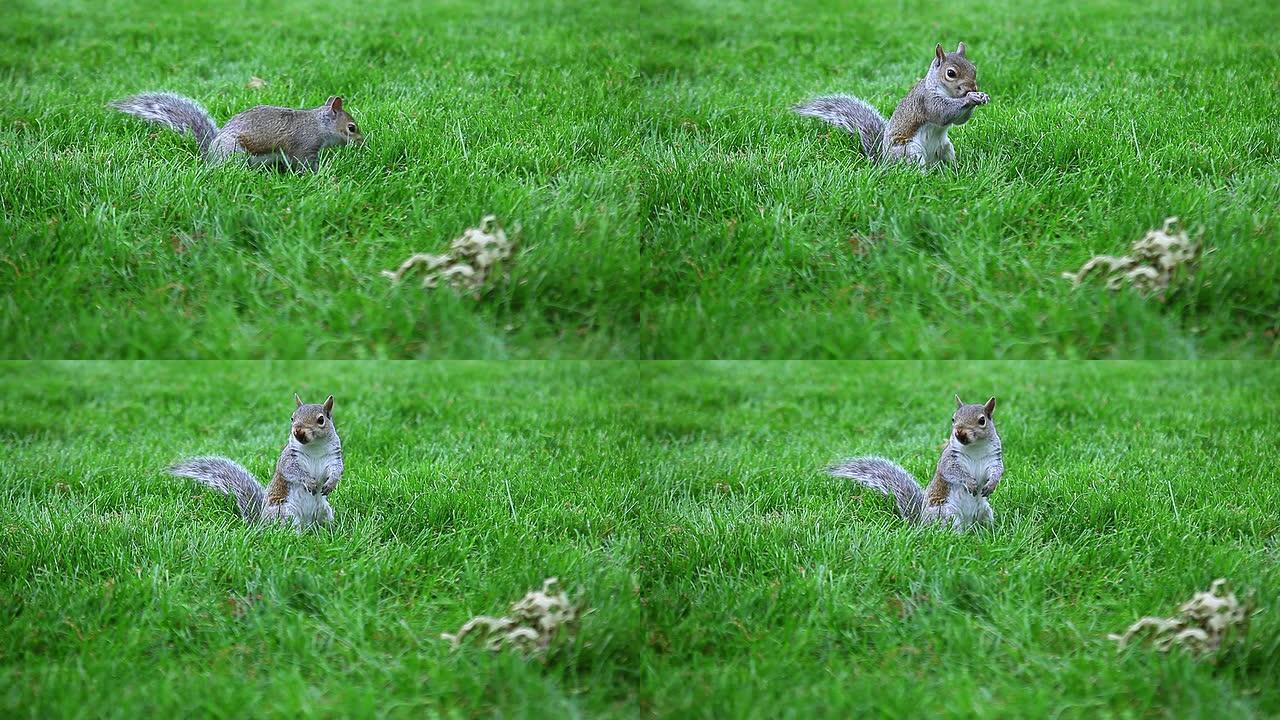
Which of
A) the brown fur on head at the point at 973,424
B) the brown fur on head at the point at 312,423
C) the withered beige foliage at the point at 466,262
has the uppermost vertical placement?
the withered beige foliage at the point at 466,262

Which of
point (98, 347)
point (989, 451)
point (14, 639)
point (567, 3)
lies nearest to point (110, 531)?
point (14, 639)

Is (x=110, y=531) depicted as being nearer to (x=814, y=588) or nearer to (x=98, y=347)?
(x=98, y=347)

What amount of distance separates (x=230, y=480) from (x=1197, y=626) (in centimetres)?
283

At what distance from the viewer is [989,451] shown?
3.13m

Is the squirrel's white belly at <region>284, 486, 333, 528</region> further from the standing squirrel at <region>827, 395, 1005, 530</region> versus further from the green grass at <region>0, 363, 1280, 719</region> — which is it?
the standing squirrel at <region>827, 395, 1005, 530</region>

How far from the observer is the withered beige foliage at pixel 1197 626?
236cm

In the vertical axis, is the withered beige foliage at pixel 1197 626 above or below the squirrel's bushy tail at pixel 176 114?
below

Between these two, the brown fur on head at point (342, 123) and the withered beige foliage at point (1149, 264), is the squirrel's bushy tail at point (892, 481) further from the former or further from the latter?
the brown fur on head at point (342, 123)

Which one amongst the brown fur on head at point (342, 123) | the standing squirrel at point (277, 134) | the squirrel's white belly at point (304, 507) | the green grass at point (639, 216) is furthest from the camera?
the brown fur on head at point (342, 123)

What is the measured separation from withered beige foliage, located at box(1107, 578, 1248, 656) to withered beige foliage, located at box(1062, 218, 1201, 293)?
2.59 ft

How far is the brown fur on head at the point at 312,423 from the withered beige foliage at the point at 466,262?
609 millimetres

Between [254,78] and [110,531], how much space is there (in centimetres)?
206

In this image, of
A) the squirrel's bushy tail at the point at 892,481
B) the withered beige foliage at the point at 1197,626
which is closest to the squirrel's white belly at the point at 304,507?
the squirrel's bushy tail at the point at 892,481

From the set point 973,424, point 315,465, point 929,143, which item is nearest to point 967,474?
point 973,424
